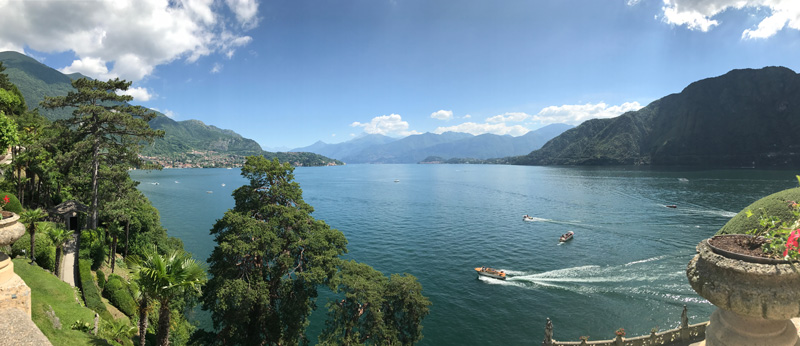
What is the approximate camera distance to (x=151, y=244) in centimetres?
3912

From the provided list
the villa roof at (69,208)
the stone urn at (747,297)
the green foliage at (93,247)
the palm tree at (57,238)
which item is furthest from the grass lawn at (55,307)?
the stone urn at (747,297)

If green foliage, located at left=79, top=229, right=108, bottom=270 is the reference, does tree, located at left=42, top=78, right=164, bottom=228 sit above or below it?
above

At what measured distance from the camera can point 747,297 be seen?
579 centimetres

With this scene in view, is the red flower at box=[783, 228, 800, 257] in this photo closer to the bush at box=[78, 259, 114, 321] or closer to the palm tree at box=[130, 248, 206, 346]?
the palm tree at box=[130, 248, 206, 346]

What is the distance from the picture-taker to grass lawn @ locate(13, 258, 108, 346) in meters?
13.8

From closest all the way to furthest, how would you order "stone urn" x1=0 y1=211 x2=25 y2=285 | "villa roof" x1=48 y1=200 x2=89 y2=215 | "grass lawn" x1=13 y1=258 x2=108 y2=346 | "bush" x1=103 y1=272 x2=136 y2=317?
Result: "stone urn" x1=0 y1=211 x2=25 y2=285 → "grass lawn" x1=13 y1=258 x2=108 y2=346 → "bush" x1=103 y1=272 x2=136 y2=317 → "villa roof" x1=48 y1=200 x2=89 y2=215

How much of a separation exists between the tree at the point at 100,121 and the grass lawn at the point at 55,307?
13.1m

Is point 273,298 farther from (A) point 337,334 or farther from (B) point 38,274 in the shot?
(B) point 38,274

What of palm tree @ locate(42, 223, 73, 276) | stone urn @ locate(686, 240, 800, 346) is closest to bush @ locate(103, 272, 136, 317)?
palm tree @ locate(42, 223, 73, 276)

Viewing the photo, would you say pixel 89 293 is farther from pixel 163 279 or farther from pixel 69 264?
pixel 163 279

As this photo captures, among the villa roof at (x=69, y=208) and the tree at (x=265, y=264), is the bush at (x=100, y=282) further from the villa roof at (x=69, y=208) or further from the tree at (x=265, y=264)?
the tree at (x=265, y=264)

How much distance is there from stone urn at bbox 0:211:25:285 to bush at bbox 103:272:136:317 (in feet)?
65.9

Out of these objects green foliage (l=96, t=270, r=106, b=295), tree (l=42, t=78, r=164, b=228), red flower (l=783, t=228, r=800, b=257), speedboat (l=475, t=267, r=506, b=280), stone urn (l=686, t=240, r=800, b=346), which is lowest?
speedboat (l=475, t=267, r=506, b=280)

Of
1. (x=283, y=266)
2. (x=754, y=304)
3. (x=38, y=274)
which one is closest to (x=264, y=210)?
(x=283, y=266)
